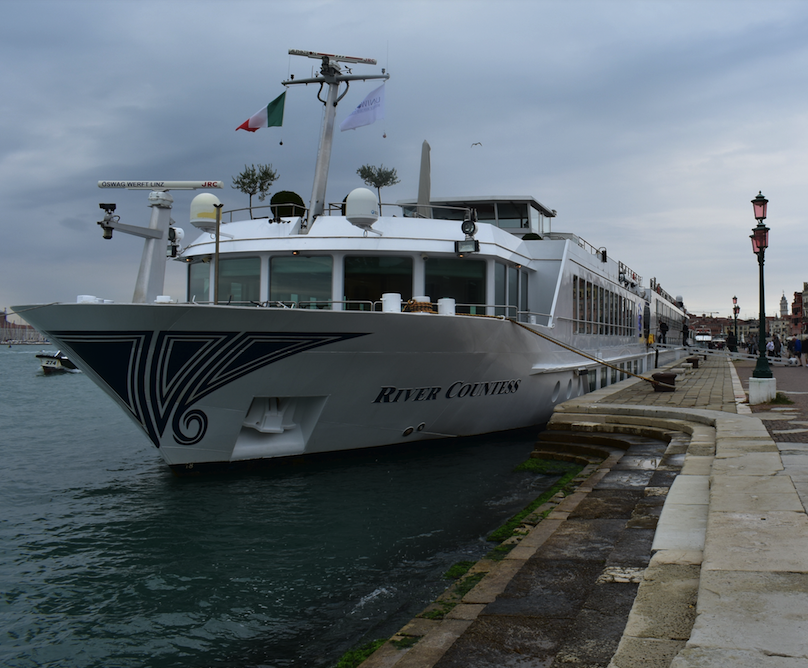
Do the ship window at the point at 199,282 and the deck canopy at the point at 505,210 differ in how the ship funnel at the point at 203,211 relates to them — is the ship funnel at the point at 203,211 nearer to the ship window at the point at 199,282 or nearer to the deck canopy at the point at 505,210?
the ship window at the point at 199,282

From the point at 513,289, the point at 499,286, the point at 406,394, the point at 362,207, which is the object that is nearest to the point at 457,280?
the point at 499,286

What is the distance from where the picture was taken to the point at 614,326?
2252 cm

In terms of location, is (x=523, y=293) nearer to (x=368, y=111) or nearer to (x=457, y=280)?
(x=457, y=280)

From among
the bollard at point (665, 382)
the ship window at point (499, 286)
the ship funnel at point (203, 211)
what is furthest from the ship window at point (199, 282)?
the bollard at point (665, 382)

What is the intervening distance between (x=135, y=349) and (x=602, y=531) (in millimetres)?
6113

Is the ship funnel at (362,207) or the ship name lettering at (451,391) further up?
the ship funnel at (362,207)

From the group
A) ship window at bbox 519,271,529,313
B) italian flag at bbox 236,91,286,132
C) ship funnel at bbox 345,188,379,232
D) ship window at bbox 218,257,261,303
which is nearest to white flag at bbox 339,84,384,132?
italian flag at bbox 236,91,286,132

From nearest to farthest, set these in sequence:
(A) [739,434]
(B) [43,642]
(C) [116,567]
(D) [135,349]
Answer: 1. (B) [43,642]
2. (C) [116,567]
3. (A) [739,434]
4. (D) [135,349]

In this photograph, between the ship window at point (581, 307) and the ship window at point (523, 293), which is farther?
the ship window at point (581, 307)

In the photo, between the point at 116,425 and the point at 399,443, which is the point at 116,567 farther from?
the point at 116,425

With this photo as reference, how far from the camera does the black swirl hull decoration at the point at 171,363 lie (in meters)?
8.85

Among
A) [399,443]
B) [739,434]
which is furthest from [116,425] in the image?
[739,434]

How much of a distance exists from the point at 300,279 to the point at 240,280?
1.18 meters

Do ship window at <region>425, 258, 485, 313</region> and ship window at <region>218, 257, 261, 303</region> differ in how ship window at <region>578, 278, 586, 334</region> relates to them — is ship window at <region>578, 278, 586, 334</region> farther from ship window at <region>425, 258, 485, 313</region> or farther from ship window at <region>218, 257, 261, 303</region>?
ship window at <region>218, 257, 261, 303</region>
